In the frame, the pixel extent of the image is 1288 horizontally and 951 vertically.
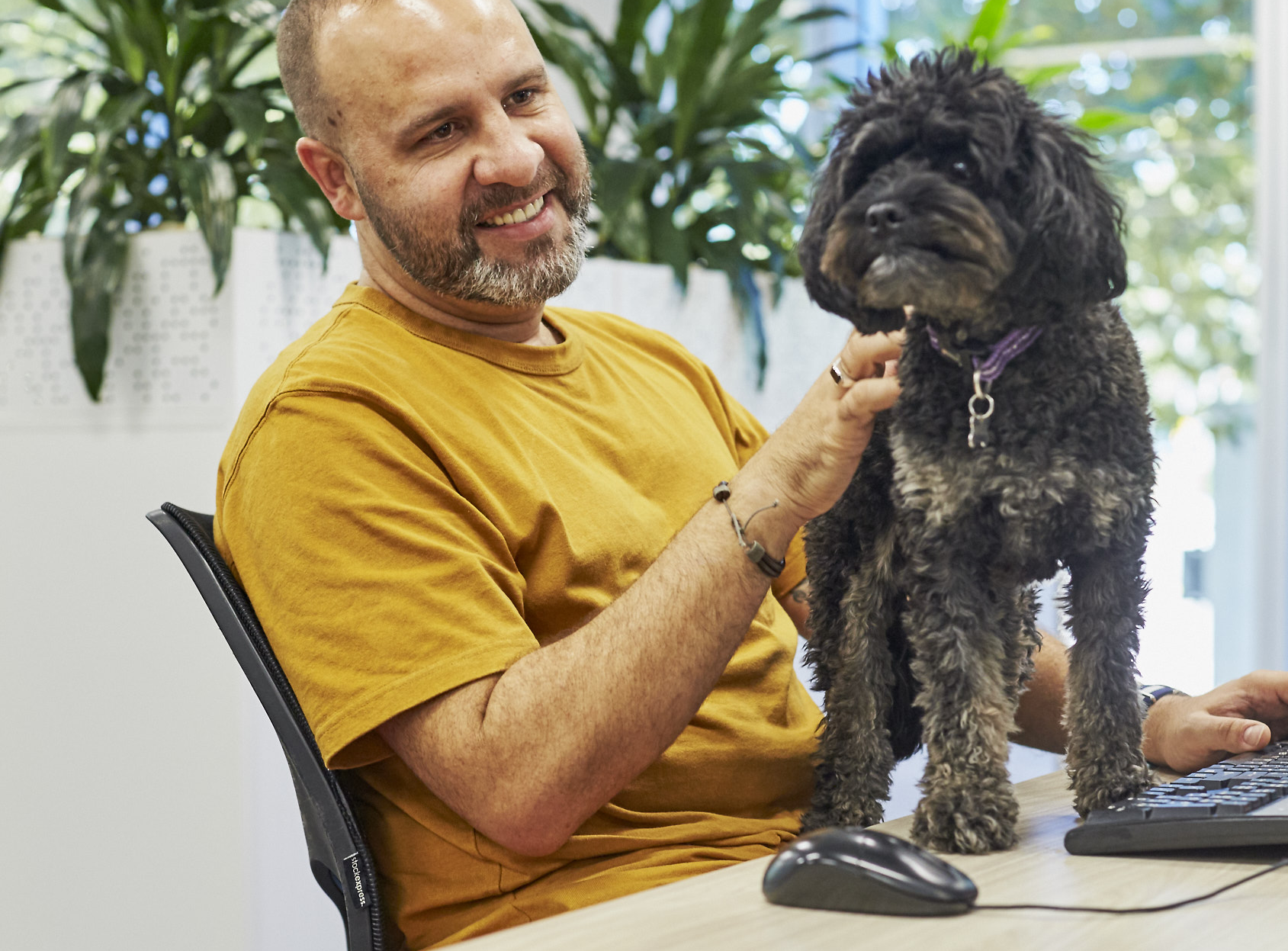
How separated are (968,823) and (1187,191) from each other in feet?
12.9

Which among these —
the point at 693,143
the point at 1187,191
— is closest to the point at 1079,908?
the point at 693,143

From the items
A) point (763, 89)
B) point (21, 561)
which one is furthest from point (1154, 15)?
point (21, 561)

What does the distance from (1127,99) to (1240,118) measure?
375mm

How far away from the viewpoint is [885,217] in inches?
39.1

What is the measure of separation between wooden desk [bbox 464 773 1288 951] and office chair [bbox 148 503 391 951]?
0.34m

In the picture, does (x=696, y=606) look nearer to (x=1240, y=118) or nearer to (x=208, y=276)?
(x=208, y=276)

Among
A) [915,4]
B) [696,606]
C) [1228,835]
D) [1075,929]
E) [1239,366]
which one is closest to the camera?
[1075,929]

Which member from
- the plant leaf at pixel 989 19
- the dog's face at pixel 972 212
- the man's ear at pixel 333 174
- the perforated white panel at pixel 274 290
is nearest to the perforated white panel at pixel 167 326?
the perforated white panel at pixel 274 290

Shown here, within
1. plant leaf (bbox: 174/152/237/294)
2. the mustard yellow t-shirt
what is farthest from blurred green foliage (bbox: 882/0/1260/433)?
the mustard yellow t-shirt

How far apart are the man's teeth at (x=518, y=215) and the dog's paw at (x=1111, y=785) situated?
35.1 inches

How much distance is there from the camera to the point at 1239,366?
4.31 meters

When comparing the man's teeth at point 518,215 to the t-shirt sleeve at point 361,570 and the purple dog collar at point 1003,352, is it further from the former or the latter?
the purple dog collar at point 1003,352

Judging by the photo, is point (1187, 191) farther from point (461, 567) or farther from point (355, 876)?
point (355, 876)

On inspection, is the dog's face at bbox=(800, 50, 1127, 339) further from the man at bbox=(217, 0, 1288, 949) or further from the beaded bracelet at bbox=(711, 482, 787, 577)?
the beaded bracelet at bbox=(711, 482, 787, 577)
